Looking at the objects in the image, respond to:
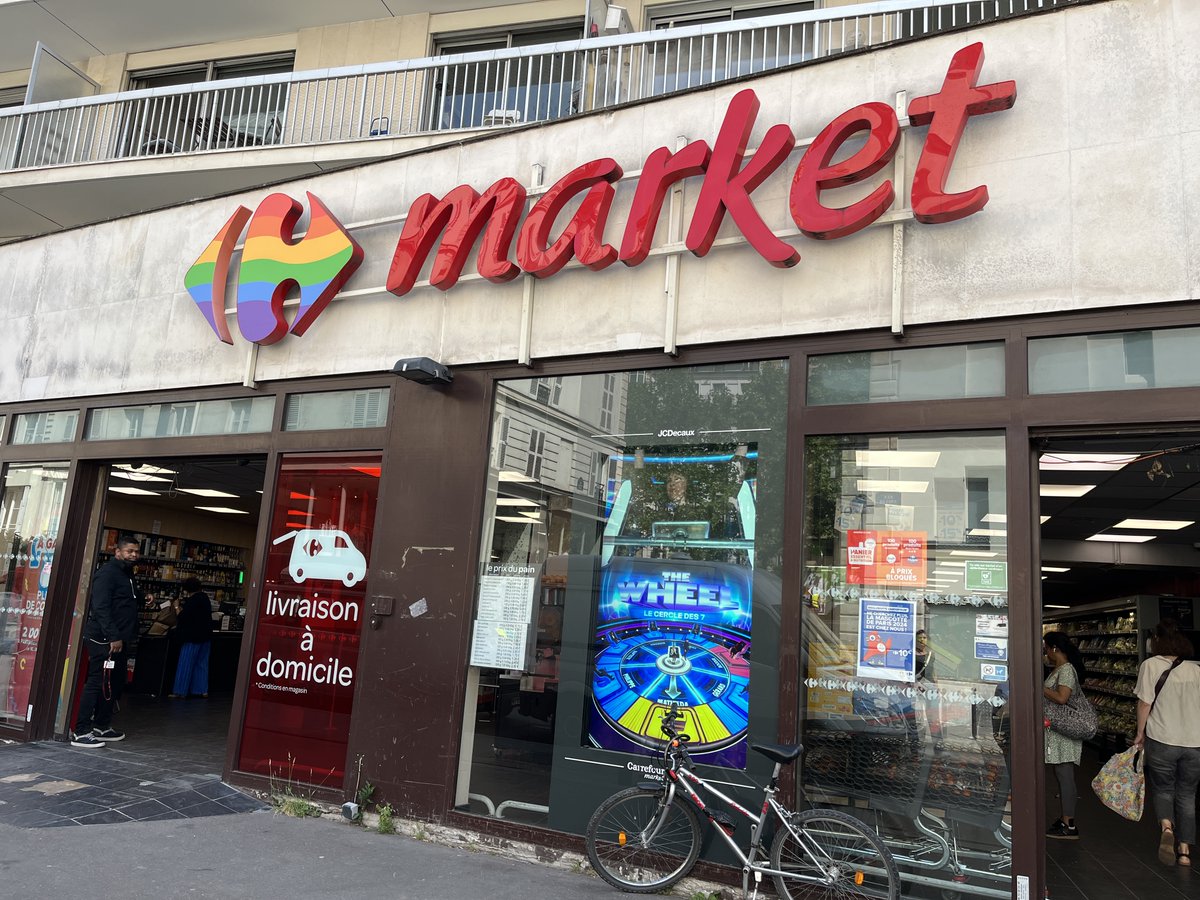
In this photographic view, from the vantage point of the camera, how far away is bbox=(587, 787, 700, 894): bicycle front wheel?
16.7 feet

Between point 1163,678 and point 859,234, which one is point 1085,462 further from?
point 859,234

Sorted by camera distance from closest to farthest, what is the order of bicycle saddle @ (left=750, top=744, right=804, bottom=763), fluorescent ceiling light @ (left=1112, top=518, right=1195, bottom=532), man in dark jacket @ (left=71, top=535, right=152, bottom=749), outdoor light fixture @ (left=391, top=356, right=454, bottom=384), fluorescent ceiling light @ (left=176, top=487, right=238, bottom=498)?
bicycle saddle @ (left=750, top=744, right=804, bottom=763)
outdoor light fixture @ (left=391, top=356, right=454, bottom=384)
man in dark jacket @ (left=71, top=535, right=152, bottom=749)
fluorescent ceiling light @ (left=1112, top=518, right=1195, bottom=532)
fluorescent ceiling light @ (left=176, top=487, right=238, bottom=498)

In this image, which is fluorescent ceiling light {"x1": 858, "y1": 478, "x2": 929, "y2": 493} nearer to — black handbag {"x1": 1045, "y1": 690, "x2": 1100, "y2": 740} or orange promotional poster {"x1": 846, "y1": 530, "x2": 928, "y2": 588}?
orange promotional poster {"x1": 846, "y1": 530, "x2": 928, "y2": 588}

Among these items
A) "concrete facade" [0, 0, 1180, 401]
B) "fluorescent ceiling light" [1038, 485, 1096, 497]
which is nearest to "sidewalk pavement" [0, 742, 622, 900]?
"concrete facade" [0, 0, 1180, 401]

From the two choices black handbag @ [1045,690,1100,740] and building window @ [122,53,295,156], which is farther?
building window @ [122,53,295,156]

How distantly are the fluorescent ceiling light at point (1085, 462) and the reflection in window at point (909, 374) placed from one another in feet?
10.2

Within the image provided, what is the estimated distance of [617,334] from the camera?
608cm

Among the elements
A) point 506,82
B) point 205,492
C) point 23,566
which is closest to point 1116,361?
point 506,82

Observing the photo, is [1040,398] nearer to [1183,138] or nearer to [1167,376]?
[1167,376]

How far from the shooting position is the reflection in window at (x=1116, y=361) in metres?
4.58

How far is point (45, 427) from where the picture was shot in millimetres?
9039

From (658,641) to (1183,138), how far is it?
406 cm

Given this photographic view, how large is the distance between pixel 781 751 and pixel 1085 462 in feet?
17.5

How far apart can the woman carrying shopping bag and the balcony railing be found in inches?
218
